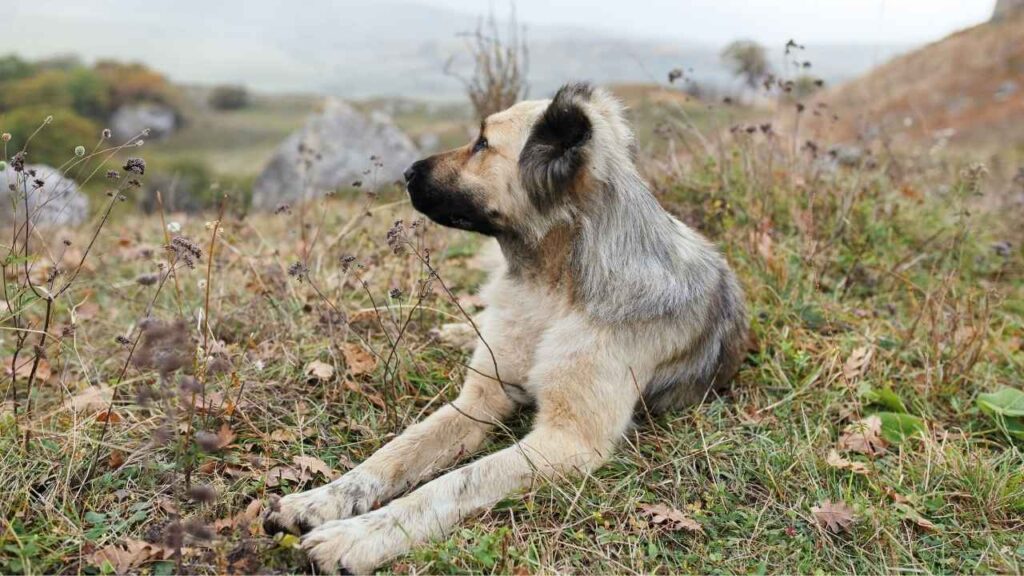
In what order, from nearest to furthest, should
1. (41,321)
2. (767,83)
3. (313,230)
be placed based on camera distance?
(41,321), (767,83), (313,230)

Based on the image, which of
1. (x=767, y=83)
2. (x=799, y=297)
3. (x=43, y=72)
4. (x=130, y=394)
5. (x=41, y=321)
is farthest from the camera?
(x=43, y=72)

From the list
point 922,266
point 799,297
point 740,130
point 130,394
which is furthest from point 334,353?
point 922,266

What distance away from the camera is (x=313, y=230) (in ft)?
23.5

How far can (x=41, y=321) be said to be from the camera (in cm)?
520

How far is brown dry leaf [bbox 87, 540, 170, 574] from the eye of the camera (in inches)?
106

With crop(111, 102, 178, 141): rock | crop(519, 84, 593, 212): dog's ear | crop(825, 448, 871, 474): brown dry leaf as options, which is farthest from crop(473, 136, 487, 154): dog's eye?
crop(111, 102, 178, 141): rock

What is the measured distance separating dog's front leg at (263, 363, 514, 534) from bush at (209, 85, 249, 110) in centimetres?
3572

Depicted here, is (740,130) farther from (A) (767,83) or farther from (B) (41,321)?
(B) (41,321)

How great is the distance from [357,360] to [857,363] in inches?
112

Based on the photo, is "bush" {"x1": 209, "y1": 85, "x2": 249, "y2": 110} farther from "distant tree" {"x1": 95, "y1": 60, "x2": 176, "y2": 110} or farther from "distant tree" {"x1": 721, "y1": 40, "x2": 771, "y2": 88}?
"distant tree" {"x1": 721, "y1": 40, "x2": 771, "y2": 88}

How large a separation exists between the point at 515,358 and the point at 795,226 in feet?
10.5

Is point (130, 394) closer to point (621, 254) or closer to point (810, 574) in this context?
point (621, 254)

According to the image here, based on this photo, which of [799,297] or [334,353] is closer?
[334,353]

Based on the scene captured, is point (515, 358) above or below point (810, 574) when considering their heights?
above
